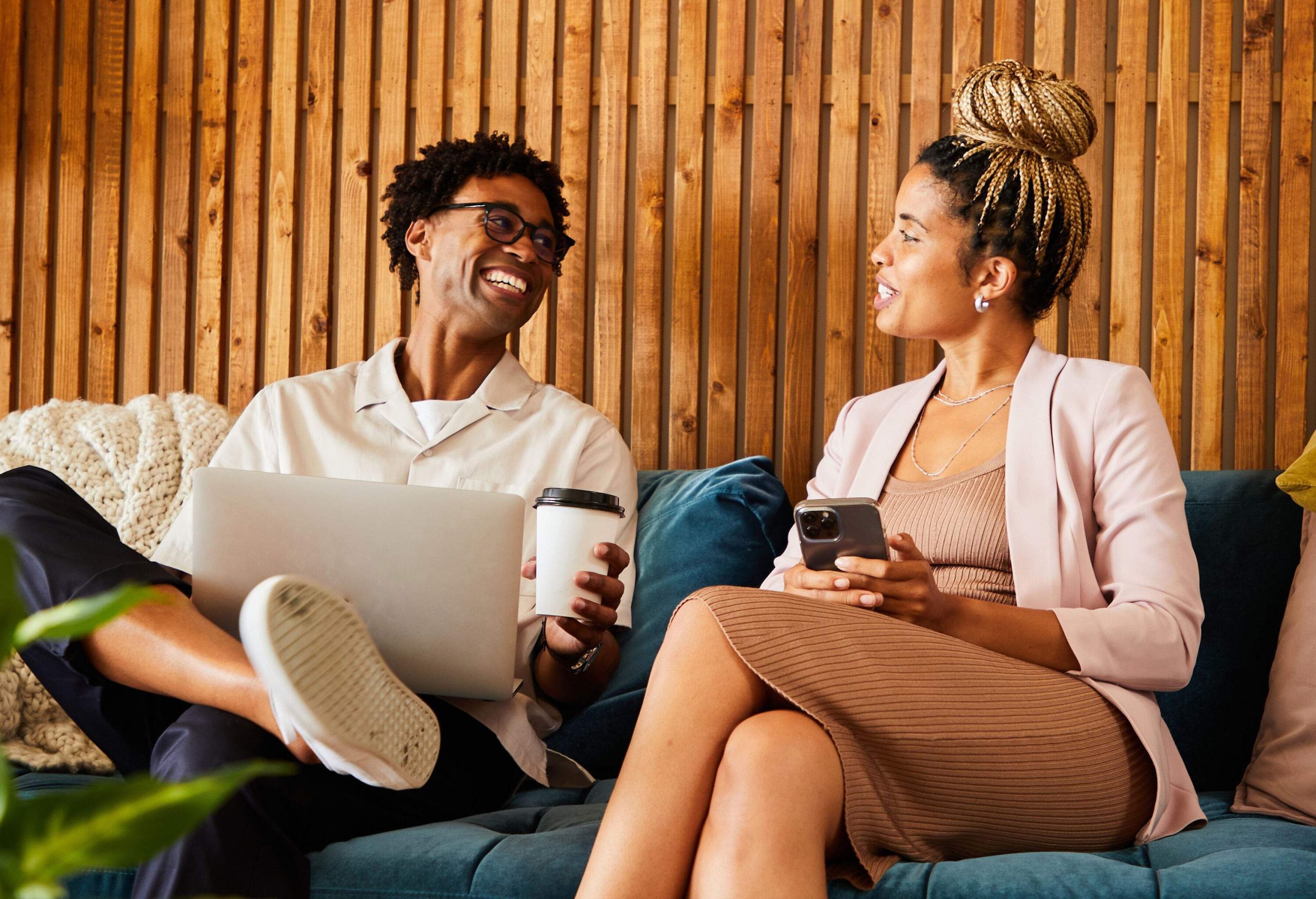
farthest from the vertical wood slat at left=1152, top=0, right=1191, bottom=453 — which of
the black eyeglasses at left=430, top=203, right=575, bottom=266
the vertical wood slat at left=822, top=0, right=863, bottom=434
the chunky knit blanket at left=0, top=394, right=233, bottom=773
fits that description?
the chunky knit blanket at left=0, top=394, right=233, bottom=773

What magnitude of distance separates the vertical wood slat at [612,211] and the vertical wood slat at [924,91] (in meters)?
0.65

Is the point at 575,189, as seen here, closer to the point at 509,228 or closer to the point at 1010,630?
the point at 509,228

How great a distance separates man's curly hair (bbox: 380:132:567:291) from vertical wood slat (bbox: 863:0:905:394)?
2.29 ft

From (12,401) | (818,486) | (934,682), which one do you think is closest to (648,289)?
(818,486)

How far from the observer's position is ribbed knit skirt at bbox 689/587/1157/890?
1.33 metres

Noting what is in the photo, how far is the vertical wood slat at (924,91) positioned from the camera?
251 centimetres

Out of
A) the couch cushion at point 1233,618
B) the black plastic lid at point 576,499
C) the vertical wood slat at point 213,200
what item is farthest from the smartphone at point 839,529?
the vertical wood slat at point 213,200

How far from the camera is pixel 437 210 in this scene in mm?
2328

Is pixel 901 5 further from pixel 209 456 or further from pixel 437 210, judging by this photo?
pixel 209 456

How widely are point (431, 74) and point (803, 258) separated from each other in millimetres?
995

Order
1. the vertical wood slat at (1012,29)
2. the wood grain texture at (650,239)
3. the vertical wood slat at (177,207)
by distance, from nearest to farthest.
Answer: the vertical wood slat at (1012,29)
the wood grain texture at (650,239)
the vertical wood slat at (177,207)

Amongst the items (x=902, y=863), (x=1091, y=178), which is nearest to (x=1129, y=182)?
(x=1091, y=178)

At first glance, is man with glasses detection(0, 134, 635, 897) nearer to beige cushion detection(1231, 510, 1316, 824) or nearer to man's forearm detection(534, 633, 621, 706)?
man's forearm detection(534, 633, 621, 706)

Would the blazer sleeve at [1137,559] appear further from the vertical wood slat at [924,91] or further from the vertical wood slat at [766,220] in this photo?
the vertical wood slat at [766,220]
